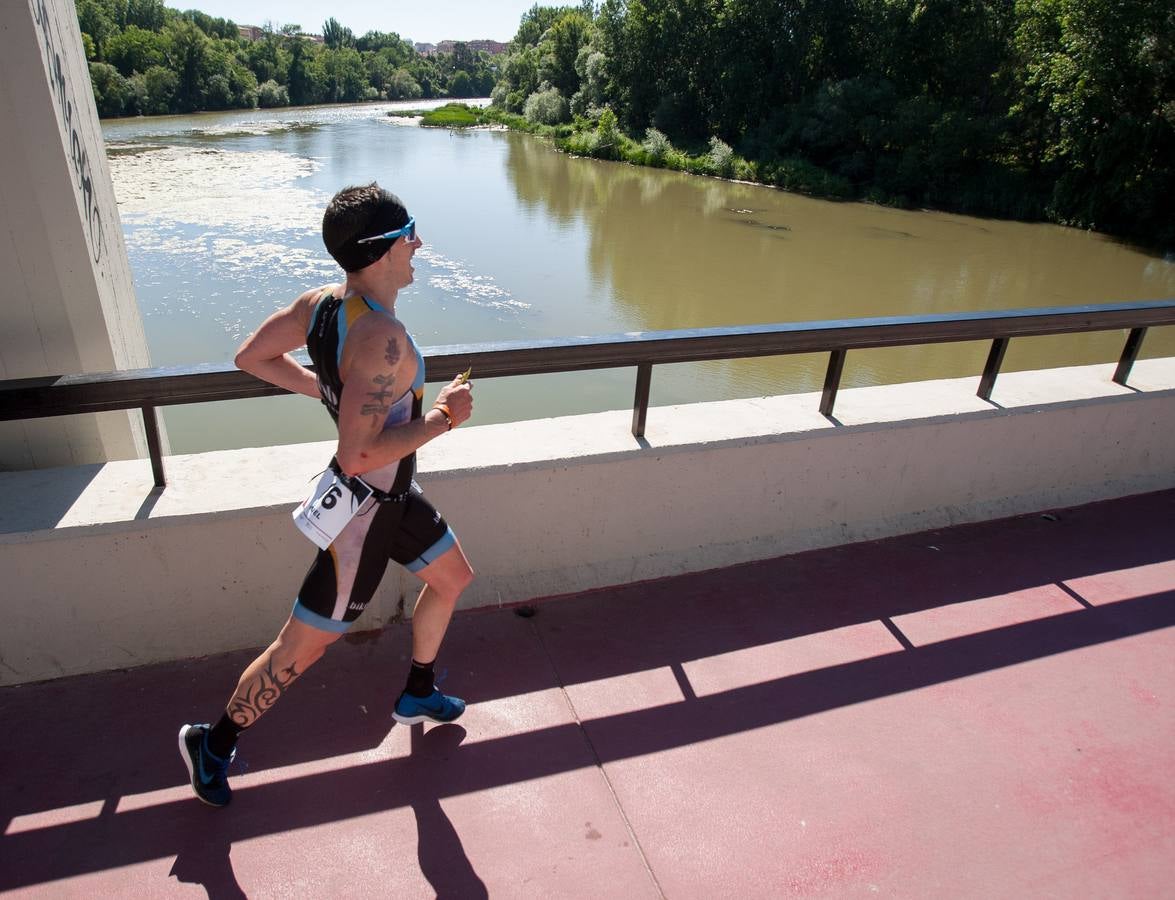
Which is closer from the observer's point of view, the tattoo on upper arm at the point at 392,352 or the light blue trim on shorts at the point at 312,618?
the tattoo on upper arm at the point at 392,352

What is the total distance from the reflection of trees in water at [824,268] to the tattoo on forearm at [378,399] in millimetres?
12933

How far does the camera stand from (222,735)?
246 cm

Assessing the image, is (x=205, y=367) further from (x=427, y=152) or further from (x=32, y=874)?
(x=427, y=152)

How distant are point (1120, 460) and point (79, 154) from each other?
5193 mm

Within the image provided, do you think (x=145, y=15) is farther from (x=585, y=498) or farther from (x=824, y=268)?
(x=585, y=498)

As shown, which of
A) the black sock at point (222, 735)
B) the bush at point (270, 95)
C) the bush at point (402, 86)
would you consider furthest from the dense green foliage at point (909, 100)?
the bush at point (402, 86)

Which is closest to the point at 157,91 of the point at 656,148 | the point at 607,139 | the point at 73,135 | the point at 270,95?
the point at 270,95

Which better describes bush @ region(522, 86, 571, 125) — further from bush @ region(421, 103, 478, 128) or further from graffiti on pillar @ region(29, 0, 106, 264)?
graffiti on pillar @ region(29, 0, 106, 264)

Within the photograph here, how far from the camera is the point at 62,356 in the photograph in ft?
10.6

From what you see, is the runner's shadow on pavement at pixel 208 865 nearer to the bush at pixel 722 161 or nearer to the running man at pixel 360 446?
the running man at pixel 360 446

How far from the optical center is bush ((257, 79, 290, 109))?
327 ft

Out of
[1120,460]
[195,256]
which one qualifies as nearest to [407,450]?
[1120,460]

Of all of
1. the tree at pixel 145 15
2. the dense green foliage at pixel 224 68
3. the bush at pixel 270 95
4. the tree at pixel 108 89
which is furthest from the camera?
the tree at pixel 145 15

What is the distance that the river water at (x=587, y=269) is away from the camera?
15.1m
